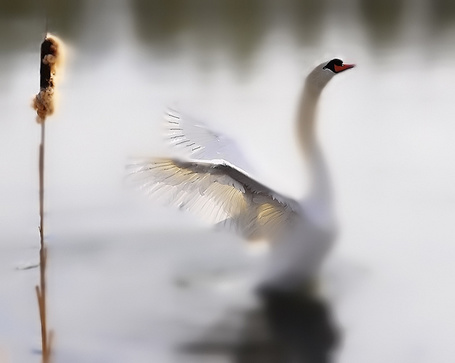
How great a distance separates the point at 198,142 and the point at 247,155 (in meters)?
0.08

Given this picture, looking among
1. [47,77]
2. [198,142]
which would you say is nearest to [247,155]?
[198,142]

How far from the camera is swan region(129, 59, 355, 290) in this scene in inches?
36.1

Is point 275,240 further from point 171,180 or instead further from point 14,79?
point 14,79

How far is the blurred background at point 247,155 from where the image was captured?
1.01m

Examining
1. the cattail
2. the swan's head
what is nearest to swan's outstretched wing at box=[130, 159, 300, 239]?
the swan's head

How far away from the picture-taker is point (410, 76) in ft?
6.30

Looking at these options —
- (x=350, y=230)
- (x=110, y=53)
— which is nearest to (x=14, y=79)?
(x=110, y=53)

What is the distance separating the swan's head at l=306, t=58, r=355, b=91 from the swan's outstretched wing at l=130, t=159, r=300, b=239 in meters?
0.21

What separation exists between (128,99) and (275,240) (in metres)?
0.86

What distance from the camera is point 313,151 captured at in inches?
44.9

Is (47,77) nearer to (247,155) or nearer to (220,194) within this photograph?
(220,194)

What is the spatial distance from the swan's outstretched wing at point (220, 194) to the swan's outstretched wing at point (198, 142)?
10 cm

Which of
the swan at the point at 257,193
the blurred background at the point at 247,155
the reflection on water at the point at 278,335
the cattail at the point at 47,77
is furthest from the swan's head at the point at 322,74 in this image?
the cattail at the point at 47,77

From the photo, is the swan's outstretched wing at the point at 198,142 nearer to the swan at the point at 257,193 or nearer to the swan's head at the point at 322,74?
the swan at the point at 257,193
